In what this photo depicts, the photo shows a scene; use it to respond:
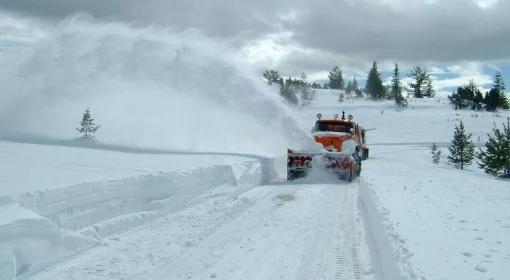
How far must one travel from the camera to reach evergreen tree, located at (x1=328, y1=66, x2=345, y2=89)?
146 m

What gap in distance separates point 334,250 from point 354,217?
2472 mm

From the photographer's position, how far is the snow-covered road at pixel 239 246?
18.8 ft

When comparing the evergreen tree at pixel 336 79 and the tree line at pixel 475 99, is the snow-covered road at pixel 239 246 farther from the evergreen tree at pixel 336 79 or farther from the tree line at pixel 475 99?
the evergreen tree at pixel 336 79

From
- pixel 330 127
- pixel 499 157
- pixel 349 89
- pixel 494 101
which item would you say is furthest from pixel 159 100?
pixel 349 89

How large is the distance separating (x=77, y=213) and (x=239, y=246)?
238 cm

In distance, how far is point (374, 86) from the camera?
108 meters

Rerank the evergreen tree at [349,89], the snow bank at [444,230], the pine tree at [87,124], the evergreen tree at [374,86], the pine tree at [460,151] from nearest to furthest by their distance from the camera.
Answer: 1. the snow bank at [444,230]
2. the pine tree at [87,124]
3. the pine tree at [460,151]
4. the evergreen tree at [374,86]
5. the evergreen tree at [349,89]

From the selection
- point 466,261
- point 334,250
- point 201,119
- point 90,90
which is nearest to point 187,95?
point 201,119

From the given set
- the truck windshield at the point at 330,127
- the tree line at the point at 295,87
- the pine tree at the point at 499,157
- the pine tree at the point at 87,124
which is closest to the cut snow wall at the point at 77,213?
the truck windshield at the point at 330,127

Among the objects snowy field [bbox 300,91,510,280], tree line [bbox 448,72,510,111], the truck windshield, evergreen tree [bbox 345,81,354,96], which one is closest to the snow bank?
snowy field [bbox 300,91,510,280]

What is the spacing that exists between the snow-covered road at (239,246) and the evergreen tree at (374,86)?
9841 cm

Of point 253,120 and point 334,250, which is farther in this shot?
point 253,120

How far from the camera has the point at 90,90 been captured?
19.7m

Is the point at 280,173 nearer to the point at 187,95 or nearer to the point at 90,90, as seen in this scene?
the point at 187,95
